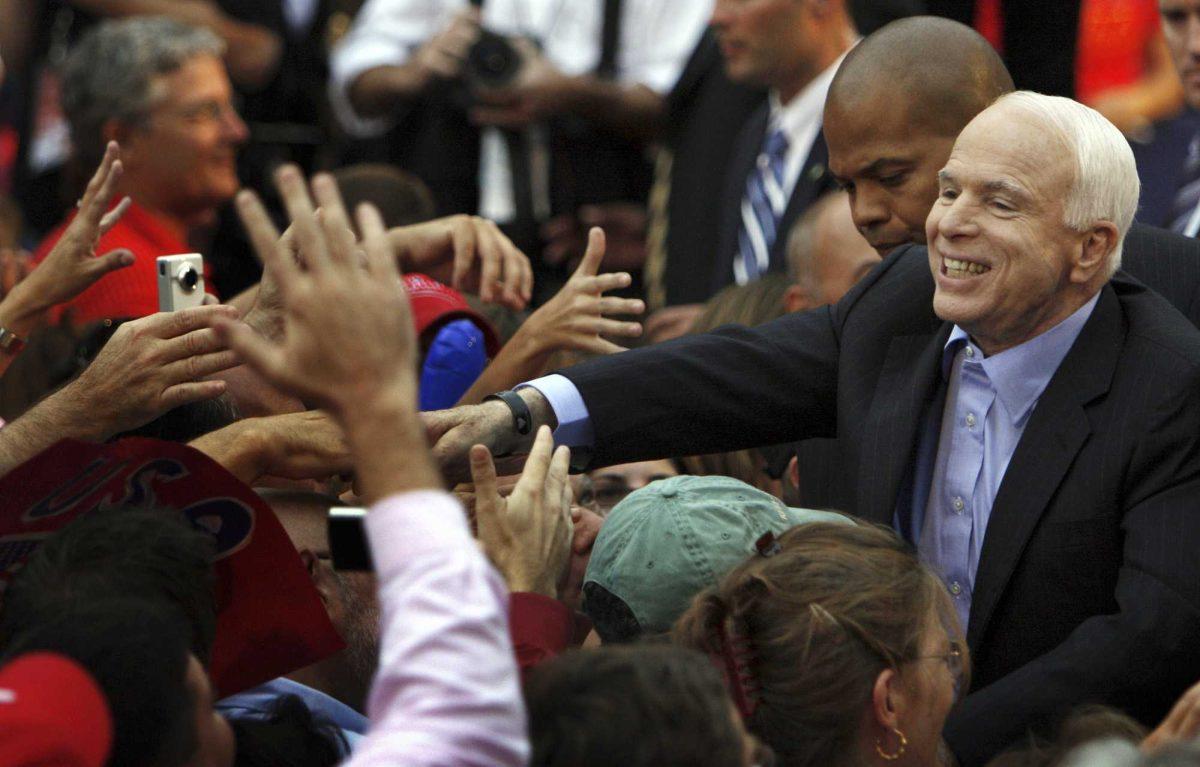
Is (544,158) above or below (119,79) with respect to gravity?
below

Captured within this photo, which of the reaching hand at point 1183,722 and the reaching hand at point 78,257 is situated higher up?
the reaching hand at point 78,257

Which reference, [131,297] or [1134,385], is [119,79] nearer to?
[131,297]

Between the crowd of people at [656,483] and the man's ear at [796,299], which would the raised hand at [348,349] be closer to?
the crowd of people at [656,483]

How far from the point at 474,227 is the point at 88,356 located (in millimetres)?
892

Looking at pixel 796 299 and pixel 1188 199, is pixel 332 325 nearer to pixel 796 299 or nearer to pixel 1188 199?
pixel 796 299

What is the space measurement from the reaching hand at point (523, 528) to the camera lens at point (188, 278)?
3.28 ft

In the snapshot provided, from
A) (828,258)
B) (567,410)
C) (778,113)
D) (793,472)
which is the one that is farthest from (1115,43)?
(567,410)

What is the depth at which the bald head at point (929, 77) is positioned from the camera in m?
3.54

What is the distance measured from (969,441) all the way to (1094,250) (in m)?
0.39

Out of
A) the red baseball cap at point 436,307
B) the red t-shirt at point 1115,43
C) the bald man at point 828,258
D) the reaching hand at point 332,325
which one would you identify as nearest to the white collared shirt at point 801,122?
the bald man at point 828,258

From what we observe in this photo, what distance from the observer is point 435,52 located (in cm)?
592

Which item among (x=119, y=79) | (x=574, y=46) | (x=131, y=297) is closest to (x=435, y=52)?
(x=574, y=46)

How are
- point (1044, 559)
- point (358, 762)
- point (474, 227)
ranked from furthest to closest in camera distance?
point (474, 227) → point (1044, 559) → point (358, 762)

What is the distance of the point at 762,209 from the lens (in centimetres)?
511
